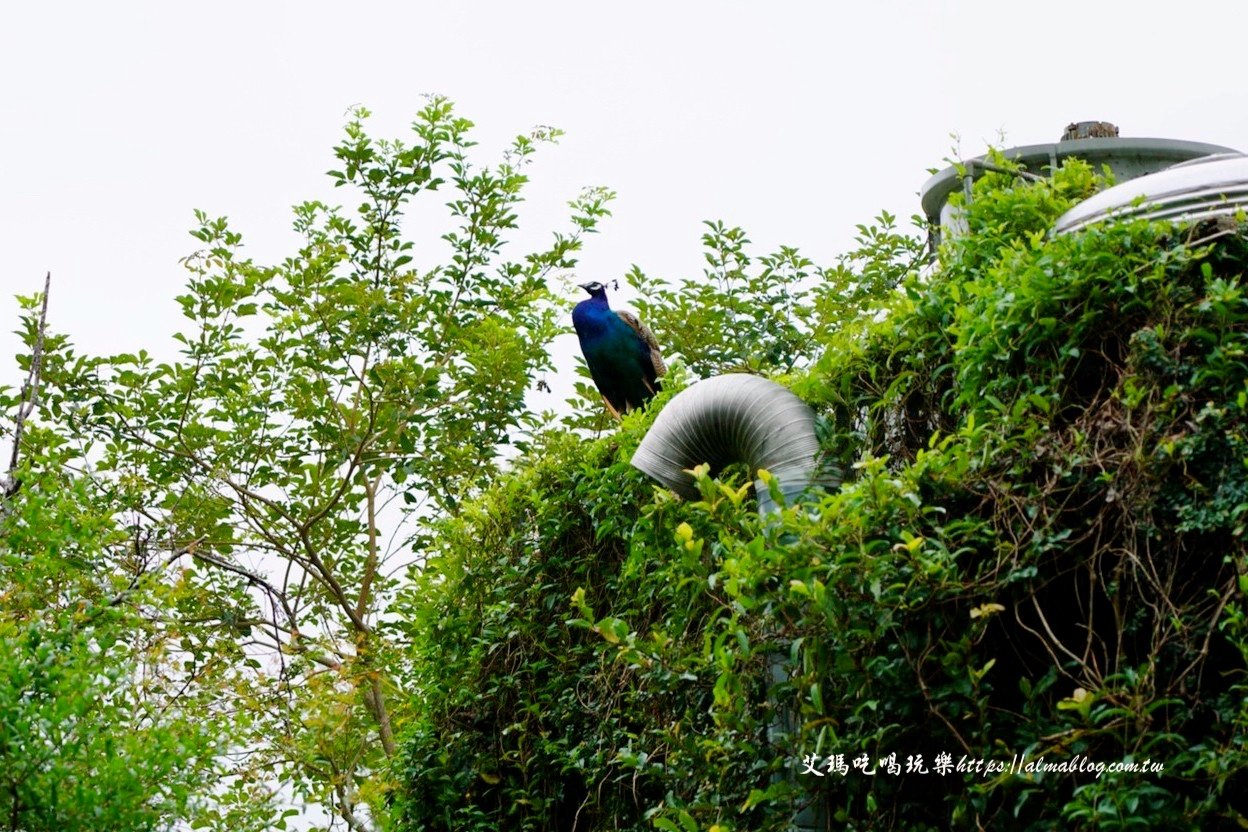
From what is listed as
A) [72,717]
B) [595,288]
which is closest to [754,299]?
[595,288]

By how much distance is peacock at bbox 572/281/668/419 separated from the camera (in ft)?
18.2

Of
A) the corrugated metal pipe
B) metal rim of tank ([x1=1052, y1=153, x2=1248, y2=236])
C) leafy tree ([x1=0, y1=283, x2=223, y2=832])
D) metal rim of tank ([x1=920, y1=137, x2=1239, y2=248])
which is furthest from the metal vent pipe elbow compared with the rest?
leafy tree ([x1=0, y1=283, x2=223, y2=832])

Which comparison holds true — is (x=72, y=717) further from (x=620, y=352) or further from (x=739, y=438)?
(x=620, y=352)

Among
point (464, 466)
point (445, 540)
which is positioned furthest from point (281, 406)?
point (445, 540)

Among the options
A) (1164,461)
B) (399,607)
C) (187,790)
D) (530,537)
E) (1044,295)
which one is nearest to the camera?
(1164,461)

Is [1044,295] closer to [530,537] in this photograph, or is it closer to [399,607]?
[530,537]

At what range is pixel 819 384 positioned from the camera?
3041mm

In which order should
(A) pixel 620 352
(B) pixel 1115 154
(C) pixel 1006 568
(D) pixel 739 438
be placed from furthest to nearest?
1. (A) pixel 620 352
2. (B) pixel 1115 154
3. (D) pixel 739 438
4. (C) pixel 1006 568

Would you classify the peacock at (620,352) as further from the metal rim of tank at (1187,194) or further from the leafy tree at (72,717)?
the metal rim of tank at (1187,194)

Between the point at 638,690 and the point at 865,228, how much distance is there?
11.7ft

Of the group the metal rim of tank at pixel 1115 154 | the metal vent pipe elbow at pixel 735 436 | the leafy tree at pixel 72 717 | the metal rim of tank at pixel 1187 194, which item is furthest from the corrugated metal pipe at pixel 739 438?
the leafy tree at pixel 72 717

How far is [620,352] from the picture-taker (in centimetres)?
556

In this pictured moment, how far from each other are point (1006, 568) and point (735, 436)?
1.00 meters

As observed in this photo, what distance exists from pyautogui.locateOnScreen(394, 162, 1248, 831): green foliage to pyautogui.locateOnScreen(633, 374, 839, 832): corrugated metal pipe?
62 millimetres
